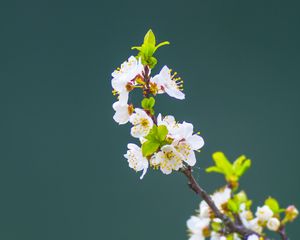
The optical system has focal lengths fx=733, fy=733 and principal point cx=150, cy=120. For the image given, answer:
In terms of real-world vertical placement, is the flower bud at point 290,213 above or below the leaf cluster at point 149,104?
below

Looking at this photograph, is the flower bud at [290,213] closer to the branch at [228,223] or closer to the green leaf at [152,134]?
the branch at [228,223]

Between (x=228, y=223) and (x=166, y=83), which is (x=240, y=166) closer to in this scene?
(x=228, y=223)

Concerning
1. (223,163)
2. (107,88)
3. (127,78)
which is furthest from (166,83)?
(107,88)

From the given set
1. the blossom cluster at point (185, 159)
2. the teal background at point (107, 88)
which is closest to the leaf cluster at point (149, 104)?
the blossom cluster at point (185, 159)

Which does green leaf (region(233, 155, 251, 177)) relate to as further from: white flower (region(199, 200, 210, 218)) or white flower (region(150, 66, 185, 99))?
white flower (region(150, 66, 185, 99))

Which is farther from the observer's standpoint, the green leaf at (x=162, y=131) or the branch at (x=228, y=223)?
the green leaf at (x=162, y=131)
